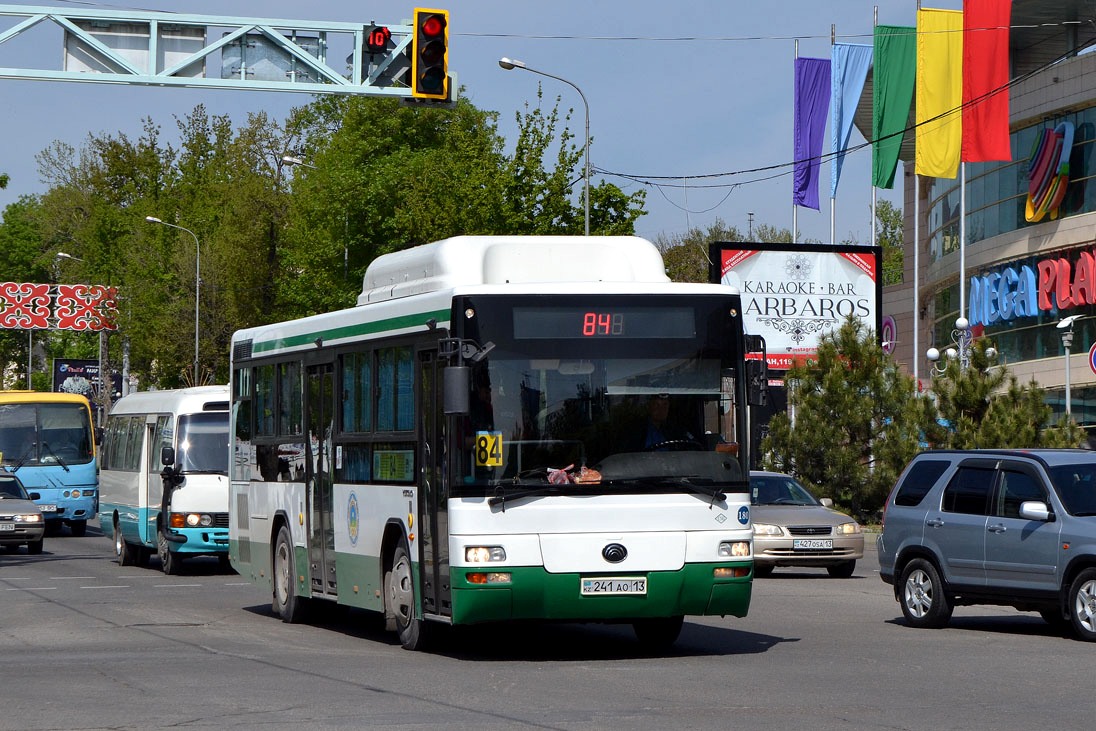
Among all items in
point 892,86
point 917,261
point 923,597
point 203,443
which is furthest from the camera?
point 917,261

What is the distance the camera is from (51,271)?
110m

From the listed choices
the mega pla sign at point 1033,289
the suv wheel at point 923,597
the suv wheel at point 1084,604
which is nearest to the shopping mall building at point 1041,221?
the mega pla sign at point 1033,289

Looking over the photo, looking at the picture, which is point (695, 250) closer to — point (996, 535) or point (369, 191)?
point (369, 191)

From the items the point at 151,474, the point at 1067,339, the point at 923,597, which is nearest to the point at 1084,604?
the point at 923,597

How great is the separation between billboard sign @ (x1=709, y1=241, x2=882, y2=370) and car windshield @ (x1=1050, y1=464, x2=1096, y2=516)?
29.9 meters

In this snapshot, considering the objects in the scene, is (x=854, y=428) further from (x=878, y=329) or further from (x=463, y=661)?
(x=463, y=661)

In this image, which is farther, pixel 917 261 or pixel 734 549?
pixel 917 261

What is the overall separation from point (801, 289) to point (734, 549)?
109 ft

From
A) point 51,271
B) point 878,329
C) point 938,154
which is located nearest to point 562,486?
point 878,329

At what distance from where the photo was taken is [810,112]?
53656 millimetres

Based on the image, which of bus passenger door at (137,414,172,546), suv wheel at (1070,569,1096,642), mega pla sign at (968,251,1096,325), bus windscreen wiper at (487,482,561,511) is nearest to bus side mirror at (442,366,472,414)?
bus windscreen wiper at (487,482,561,511)

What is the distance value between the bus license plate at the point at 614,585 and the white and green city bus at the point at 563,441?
→ 0.01m

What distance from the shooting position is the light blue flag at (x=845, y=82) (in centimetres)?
5297

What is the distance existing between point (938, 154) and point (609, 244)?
3689 centimetres
